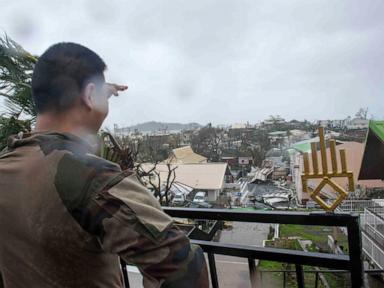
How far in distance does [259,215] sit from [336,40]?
15.8 feet

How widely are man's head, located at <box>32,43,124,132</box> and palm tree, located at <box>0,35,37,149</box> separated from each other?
2.02 m

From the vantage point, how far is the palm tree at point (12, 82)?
8.14ft

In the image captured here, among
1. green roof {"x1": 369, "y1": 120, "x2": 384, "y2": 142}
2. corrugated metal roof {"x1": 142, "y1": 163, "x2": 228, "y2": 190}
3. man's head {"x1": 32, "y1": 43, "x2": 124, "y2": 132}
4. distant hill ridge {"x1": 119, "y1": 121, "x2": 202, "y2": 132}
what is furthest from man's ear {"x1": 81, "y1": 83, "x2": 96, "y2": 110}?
distant hill ridge {"x1": 119, "y1": 121, "x2": 202, "y2": 132}

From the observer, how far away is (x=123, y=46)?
293 centimetres

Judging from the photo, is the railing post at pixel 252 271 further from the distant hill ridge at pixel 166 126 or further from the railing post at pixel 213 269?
the distant hill ridge at pixel 166 126

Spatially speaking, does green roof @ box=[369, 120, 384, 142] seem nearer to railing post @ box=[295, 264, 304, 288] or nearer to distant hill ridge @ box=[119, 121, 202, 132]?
distant hill ridge @ box=[119, 121, 202, 132]

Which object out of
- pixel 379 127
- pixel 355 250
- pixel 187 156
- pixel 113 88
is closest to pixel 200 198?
pixel 379 127

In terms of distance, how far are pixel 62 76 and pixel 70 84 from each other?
20mm

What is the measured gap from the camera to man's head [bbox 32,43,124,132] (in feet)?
2.01

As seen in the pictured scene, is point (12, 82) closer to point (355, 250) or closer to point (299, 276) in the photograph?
point (299, 276)

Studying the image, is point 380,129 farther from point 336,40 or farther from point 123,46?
point 123,46

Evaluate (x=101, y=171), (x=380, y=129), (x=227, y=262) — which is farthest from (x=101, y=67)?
(x=380, y=129)

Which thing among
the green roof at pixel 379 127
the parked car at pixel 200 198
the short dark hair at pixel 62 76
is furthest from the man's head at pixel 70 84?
the green roof at pixel 379 127

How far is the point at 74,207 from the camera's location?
507 mm
